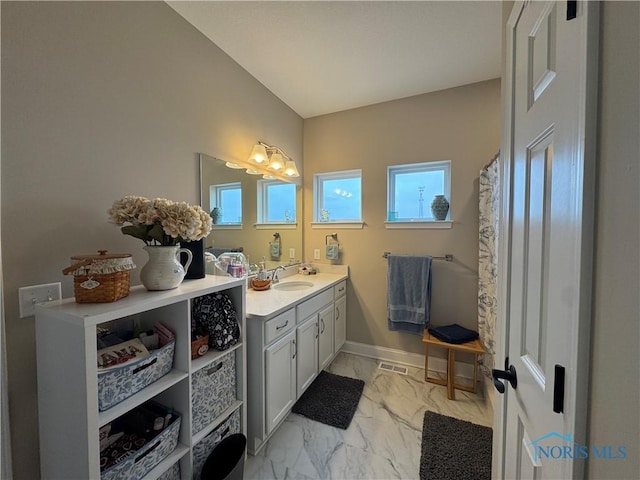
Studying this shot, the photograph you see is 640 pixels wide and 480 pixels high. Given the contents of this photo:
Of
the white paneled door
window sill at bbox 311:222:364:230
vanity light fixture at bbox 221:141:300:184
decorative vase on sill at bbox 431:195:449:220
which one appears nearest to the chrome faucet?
window sill at bbox 311:222:364:230

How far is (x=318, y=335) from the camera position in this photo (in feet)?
6.82

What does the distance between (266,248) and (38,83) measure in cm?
172

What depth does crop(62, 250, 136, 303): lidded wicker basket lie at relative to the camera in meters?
0.88

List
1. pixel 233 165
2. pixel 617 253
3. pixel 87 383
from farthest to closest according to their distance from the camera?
pixel 233 165 → pixel 87 383 → pixel 617 253

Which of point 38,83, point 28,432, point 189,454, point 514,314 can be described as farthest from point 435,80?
point 28,432

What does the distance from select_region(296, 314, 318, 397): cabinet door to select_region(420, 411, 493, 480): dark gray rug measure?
84 centimetres

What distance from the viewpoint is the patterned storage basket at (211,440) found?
118cm

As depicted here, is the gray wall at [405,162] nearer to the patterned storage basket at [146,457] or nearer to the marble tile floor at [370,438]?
the marble tile floor at [370,438]

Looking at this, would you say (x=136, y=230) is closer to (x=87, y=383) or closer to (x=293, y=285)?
(x=87, y=383)

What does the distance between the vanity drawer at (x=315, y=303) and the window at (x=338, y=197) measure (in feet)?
2.76

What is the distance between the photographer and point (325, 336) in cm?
222

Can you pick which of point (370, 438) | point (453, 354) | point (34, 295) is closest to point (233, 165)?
point (34, 295)

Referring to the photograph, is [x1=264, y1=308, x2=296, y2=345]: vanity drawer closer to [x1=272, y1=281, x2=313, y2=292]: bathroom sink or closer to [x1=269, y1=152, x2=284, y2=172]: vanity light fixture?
[x1=272, y1=281, x2=313, y2=292]: bathroom sink

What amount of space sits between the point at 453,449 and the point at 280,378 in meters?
1.14
